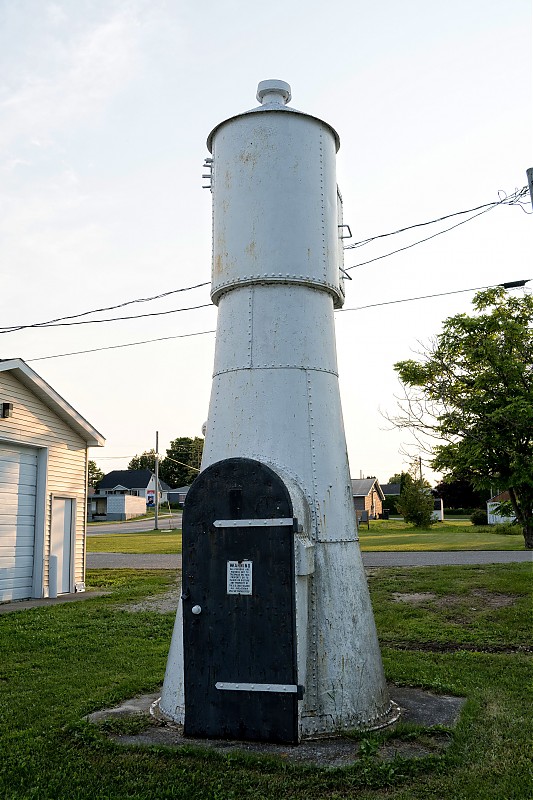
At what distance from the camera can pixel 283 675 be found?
4.70 m

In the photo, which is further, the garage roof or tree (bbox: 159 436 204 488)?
tree (bbox: 159 436 204 488)

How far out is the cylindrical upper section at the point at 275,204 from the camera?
595cm

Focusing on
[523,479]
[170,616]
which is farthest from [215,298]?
[523,479]

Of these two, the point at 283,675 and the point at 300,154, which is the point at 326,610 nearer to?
the point at 283,675

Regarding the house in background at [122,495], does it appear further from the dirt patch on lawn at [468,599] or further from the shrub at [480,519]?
the dirt patch on lawn at [468,599]

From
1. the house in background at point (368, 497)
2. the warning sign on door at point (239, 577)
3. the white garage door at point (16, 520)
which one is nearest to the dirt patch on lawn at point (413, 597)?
the white garage door at point (16, 520)

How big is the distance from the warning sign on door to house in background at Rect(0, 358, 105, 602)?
9833mm

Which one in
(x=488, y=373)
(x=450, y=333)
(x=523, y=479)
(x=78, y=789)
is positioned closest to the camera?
(x=78, y=789)

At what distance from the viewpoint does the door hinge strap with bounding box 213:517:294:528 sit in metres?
4.86

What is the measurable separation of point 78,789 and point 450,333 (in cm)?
1489

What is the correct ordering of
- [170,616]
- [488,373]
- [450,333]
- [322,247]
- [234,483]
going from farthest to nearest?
[450,333], [488,373], [170,616], [322,247], [234,483]

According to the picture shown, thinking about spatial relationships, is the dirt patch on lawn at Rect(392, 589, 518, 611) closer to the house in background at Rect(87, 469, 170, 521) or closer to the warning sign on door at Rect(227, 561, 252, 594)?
the warning sign on door at Rect(227, 561, 252, 594)

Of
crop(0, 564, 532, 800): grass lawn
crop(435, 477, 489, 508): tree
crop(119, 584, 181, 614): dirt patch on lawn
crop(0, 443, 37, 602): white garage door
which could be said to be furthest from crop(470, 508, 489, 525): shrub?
crop(0, 443, 37, 602): white garage door

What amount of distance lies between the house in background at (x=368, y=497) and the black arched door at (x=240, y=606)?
47.7 metres
